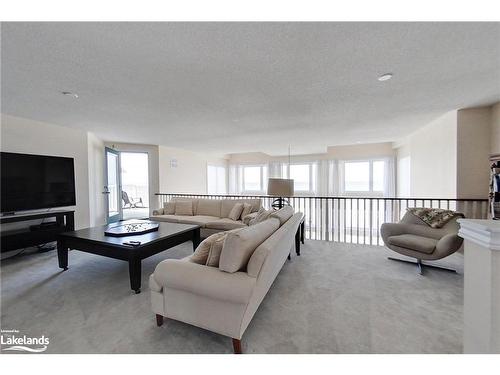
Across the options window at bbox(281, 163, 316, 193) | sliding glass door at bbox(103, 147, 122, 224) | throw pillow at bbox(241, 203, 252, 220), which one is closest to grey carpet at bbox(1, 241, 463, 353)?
throw pillow at bbox(241, 203, 252, 220)

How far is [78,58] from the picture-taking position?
1.78 meters

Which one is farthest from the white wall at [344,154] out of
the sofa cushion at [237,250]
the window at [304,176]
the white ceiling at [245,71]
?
the sofa cushion at [237,250]

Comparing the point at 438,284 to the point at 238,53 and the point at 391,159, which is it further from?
the point at 391,159

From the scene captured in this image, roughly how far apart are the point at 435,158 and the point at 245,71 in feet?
12.8

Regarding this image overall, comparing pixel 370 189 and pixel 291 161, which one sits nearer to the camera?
pixel 370 189

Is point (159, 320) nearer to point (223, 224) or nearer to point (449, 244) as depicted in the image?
point (223, 224)

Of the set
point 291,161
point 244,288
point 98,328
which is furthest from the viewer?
point 291,161

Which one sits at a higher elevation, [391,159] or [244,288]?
[391,159]

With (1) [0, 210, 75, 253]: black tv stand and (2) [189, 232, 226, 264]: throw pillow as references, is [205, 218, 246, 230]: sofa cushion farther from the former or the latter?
(1) [0, 210, 75, 253]: black tv stand

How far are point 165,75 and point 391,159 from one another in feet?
22.0

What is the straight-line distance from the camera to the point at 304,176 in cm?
779

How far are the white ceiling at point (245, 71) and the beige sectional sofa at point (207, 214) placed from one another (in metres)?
1.70

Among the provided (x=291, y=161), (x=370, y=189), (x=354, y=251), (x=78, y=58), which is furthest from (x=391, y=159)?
(x=78, y=58)

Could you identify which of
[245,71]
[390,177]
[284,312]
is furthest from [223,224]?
[390,177]
